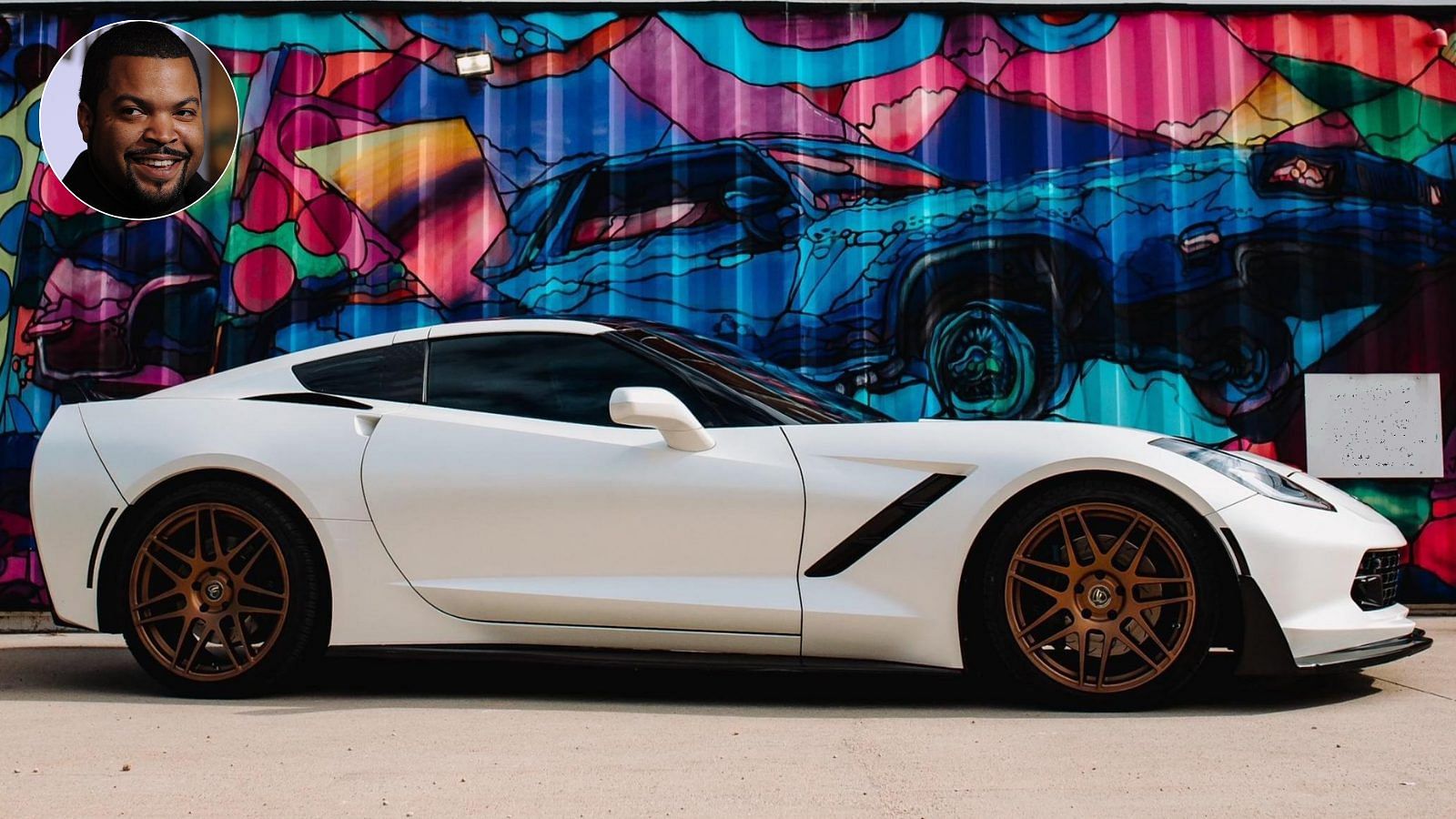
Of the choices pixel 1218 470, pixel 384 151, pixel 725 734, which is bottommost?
pixel 725 734

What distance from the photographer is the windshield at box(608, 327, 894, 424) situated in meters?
4.50

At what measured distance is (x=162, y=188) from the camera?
25.4 feet

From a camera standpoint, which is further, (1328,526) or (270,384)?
(270,384)

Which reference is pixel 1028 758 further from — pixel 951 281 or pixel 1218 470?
pixel 951 281

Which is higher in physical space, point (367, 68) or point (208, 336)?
point (367, 68)

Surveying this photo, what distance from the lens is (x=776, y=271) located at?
24.3 ft

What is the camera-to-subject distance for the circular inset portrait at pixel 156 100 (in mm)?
7711

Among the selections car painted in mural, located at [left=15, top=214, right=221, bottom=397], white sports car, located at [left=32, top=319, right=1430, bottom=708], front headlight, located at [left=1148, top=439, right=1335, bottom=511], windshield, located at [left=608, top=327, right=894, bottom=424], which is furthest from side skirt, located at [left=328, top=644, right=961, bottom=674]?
car painted in mural, located at [left=15, top=214, right=221, bottom=397]

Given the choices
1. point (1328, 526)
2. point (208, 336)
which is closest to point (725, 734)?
point (1328, 526)

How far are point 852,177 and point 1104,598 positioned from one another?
3883 mm

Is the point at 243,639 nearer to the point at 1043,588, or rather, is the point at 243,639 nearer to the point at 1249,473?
the point at 1043,588

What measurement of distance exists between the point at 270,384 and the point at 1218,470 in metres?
3.13

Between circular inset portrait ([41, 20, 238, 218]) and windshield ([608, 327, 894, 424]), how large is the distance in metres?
4.08

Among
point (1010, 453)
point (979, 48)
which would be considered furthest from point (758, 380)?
point (979, 48)
